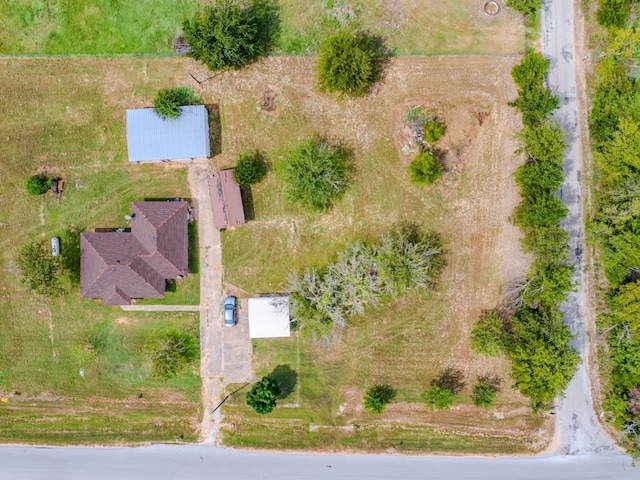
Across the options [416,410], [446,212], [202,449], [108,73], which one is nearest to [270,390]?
[202,449]

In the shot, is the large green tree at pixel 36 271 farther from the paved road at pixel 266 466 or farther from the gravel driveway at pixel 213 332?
the paved road at pixel 266 466

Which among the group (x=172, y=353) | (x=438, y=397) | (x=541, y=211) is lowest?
(x=438, y=397)

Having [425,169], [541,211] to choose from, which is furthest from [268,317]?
[541,211]

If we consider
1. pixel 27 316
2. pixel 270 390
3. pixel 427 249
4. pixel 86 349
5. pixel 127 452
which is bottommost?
pixel 127 452

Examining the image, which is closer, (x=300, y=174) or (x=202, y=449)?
(x=300, y=174)

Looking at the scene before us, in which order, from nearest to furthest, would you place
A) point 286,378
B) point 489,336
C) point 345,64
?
point 345,64 < point 489,336 < point 286,378

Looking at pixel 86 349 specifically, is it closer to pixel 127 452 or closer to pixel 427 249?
pixel 127 452

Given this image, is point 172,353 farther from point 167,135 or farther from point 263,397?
point 167,135
